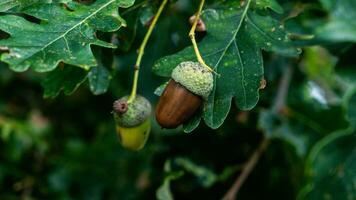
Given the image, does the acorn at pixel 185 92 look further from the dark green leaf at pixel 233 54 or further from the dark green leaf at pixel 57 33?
the dark green leaf at pixel 57 33

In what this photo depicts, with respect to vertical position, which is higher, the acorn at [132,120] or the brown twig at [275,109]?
the acorn at [132,120]

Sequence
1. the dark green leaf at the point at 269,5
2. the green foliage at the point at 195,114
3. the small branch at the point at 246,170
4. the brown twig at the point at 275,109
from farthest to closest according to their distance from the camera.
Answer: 1. the brown twig at the point at 275,109
2. the small branch at the point at 246,170
3. the dark green leaf at the point at 269,5
4. the green foliage at the point at 195,114

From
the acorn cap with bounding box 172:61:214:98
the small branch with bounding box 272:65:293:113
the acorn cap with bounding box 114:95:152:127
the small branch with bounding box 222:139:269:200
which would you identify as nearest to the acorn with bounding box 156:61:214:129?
the acorn cap with bounding box 172:61:214:98

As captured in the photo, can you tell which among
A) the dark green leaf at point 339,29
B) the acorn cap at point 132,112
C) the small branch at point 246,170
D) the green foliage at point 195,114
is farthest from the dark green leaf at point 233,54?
the small branch at point 246,170

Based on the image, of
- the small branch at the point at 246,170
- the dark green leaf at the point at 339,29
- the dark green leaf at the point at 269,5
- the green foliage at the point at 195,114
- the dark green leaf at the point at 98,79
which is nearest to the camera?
the dark green leaf at the point at 339,29

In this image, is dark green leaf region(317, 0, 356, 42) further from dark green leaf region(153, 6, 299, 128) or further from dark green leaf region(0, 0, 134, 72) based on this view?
dark green leaf region(0, 0, 134, 72)

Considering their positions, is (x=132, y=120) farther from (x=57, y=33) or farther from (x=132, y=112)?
(x=57, y=33)

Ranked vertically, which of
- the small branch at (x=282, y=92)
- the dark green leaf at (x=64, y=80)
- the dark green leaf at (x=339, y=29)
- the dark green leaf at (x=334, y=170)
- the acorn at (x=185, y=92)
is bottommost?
the small branch at (x=282, y=92)
